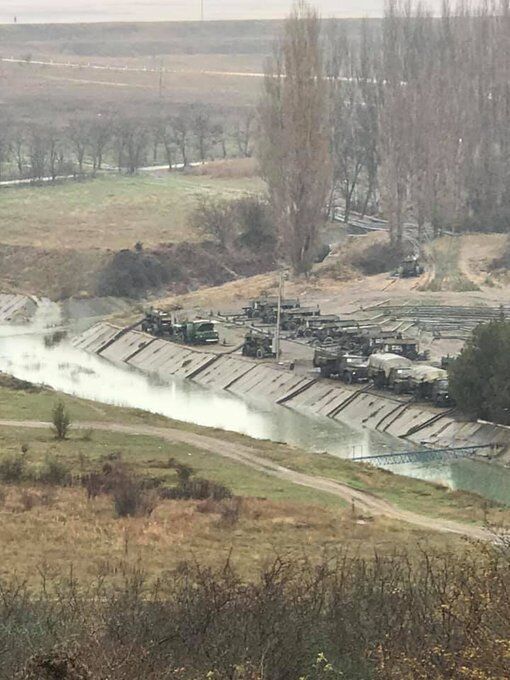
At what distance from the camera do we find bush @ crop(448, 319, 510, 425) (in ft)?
102

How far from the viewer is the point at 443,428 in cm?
3125

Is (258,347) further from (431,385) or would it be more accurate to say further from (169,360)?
(431,385)

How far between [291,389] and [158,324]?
9101 mm

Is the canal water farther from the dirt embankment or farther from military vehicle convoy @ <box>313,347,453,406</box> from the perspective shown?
the dirt embankment

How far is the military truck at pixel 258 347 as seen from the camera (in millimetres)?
39372

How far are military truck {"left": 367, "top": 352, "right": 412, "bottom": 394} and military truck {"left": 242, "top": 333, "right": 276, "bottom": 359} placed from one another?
13.7 ft

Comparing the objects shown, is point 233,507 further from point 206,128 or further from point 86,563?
point 206,128

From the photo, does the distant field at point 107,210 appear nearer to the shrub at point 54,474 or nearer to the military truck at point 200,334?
the military truck at point 200,334

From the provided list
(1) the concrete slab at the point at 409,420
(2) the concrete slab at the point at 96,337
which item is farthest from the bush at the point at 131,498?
(2) the concrete slab at the point at 96,337

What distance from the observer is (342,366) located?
1427 inches

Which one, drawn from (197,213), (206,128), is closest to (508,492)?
(197,213)

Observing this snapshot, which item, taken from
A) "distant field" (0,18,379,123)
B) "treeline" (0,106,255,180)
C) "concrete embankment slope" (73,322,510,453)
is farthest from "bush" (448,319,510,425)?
"distant field" (0,18,379,123)

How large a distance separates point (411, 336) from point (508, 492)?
14844 millimetres

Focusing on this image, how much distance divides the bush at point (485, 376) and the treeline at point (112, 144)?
41.4 metres
